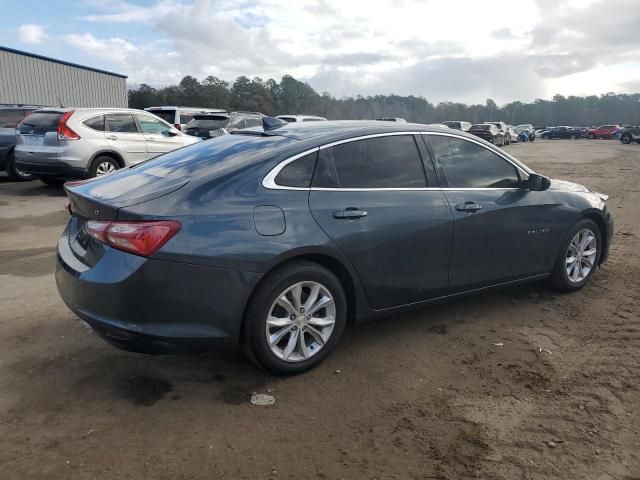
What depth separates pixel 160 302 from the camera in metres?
3.03

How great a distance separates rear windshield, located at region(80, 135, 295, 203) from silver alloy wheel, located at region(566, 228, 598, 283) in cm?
306

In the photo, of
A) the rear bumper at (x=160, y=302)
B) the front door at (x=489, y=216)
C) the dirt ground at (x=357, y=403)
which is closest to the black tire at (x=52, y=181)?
the dirt ground at (x=357, y=403)

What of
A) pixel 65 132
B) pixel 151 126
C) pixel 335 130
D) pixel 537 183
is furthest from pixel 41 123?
pixel 537 183

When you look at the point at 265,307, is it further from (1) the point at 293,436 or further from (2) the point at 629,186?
(2) the point at 629,186

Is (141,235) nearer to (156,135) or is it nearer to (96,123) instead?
(96,123)

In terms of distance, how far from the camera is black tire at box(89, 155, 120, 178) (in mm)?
10305

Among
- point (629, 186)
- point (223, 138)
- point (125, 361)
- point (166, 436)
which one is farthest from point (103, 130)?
point (629, 186)

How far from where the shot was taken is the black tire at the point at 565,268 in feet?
16.6

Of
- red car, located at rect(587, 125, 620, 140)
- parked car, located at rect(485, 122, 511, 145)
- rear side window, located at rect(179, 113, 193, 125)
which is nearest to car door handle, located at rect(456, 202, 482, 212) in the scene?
rear side window, located at rect(179, 113, 193, 125)

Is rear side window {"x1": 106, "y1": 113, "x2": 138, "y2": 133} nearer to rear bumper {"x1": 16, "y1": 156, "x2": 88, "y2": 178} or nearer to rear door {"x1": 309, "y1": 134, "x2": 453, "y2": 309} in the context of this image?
rear bumper {"x1": 16, "y1": 156, "x2": 88, "y2": 178}

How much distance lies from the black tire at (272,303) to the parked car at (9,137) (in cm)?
999

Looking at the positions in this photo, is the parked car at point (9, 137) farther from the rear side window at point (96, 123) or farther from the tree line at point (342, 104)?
the tree line at point (342, 104)

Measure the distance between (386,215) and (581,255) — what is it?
2.55 meters

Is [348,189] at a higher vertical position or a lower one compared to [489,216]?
higher
